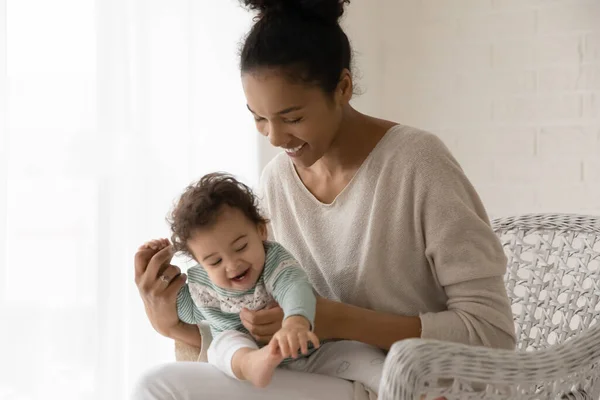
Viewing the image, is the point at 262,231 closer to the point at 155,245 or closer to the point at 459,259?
the point at 155,245

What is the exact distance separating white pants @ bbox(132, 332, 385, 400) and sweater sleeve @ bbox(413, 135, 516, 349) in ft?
0.44

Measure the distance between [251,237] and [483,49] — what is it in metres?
1.57

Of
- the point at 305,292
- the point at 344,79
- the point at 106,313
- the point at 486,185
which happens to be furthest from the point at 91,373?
the point at 486,185

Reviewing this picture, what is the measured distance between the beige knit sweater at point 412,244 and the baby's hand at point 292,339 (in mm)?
288

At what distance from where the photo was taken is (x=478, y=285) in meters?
1.54

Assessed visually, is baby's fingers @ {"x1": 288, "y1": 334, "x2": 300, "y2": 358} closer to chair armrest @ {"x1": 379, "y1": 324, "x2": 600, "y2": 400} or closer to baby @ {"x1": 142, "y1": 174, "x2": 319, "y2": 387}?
baby @ {"x1": 142, "y1": 174, "x2": 319, "y2": 387}

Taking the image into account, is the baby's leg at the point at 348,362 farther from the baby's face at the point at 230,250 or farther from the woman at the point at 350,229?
the baby's face at the point at 230,250

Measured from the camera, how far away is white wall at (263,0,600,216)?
8.61 ft

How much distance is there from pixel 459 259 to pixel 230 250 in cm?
40

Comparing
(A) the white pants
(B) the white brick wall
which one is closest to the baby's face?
(A) the white pants

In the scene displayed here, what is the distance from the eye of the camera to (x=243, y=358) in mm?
1432

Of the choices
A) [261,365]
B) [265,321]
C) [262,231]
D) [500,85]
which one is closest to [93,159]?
[262,231]

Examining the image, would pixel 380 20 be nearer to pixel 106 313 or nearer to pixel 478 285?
pixel 106 313

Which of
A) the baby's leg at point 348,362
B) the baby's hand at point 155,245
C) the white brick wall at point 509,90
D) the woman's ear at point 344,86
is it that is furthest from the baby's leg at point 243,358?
the white brick wall at point 509,90
